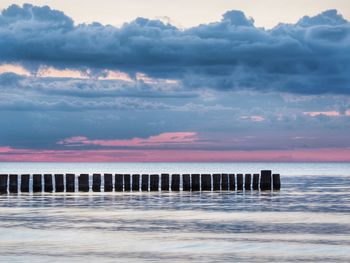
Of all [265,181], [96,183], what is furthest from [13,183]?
[265,181]

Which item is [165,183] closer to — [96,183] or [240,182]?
[96,183]

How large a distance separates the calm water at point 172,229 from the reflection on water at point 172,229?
27 millimetres

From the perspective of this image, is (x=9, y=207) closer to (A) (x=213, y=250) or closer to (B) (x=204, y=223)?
(B) (x=204, y=223)

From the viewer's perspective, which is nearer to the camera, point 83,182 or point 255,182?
point 83,182

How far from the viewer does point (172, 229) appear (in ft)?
99.2

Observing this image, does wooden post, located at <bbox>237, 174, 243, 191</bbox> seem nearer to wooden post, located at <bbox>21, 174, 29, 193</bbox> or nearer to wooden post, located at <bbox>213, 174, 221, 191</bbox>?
wooden post, located at <bbox>213, 174, 221, 191</bbox>

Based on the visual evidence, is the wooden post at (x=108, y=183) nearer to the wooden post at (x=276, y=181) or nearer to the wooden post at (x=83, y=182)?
the wooden post at (x=83, y=182)

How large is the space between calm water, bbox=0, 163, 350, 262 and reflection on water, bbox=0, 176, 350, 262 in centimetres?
3

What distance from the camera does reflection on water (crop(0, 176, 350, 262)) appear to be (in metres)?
23.1

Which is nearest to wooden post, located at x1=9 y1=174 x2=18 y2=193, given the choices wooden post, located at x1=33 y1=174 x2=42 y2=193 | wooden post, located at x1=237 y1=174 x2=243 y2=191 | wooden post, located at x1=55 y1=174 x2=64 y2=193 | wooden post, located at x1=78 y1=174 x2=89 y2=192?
wooden post, located at x1=33 y1=174 x2=42 y2=193

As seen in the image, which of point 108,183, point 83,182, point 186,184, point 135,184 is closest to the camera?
point 83,182

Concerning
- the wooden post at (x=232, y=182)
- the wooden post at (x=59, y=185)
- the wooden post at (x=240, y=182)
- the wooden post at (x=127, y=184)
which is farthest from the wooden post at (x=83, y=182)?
the wooden post at (x=240, y=182)

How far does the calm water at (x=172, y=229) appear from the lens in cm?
2305

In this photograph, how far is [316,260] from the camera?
22.1 metres
